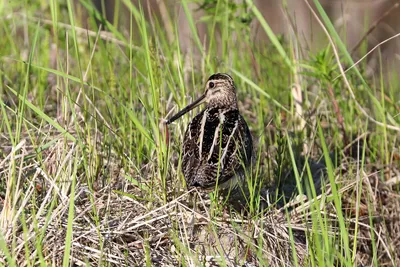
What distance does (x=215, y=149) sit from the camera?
14.2ft

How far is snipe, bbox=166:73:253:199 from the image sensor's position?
4152 mm

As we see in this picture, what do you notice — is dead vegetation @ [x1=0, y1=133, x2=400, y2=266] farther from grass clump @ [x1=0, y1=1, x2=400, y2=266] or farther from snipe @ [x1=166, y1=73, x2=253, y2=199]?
snipe @ [x1=166, y1=73, x2=253, y2=199]

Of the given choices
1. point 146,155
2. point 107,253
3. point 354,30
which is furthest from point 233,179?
point 354,30

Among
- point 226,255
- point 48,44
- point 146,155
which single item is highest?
point 48,44

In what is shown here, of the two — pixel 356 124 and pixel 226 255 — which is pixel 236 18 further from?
pixel 226 255

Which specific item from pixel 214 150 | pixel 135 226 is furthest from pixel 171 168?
pixel 135 226

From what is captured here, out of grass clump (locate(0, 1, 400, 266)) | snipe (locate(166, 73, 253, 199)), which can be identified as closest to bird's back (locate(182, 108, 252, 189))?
snipe (locate(166, 73, 253, 199))

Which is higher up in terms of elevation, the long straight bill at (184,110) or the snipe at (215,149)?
the long straight bill at (184,110)

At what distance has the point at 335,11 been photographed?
11031 millimetres

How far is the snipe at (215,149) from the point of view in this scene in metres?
4.15

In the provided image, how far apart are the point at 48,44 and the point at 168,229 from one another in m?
2.91

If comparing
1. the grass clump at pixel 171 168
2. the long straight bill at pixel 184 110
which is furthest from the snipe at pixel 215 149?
the grass clump at pixel 171 168

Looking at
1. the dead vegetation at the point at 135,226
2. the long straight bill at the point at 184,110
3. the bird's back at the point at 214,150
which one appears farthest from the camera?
the long straight bill at the point at 184,110

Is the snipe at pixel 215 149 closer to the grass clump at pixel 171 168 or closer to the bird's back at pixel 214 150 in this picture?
the bird's back at pixel 214 150
